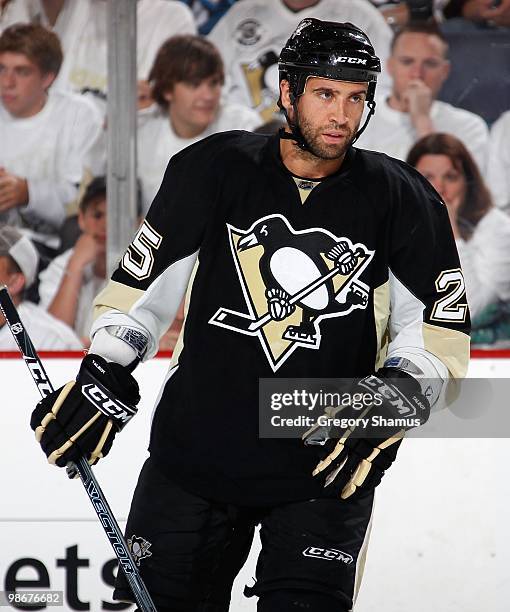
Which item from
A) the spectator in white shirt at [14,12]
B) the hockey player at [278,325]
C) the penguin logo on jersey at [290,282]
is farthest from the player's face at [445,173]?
the penguin logo on jersey at [290,282]

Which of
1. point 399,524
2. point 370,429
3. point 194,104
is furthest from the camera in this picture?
point 194,104

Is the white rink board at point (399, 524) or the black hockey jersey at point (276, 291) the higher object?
the black hockey jersey at point (276, 291)

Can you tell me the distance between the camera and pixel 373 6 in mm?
2957

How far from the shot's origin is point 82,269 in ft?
9.90

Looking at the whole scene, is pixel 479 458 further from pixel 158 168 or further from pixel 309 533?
pixel 158 168

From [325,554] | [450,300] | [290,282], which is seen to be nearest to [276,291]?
[290,282]

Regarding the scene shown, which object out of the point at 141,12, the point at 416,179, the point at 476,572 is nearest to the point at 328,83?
the point at 416,179

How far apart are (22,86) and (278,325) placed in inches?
65.2

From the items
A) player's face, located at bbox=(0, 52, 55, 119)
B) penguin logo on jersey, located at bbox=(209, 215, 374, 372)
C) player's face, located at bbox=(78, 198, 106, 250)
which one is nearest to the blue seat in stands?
player's face, located at bbox=(78, 198, 106, 250)

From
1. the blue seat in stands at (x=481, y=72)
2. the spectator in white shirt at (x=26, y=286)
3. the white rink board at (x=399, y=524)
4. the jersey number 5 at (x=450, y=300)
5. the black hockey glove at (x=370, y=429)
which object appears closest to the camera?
the black hockey glove at (x=370, y=429)

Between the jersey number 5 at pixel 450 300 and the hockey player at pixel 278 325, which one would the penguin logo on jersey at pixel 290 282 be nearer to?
the hockey player at pixel 278 325

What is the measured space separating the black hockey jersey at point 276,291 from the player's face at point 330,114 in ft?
0.23

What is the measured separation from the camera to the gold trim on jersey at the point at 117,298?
1764 millimetres

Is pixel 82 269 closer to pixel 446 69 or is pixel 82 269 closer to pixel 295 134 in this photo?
pixel 446 69
